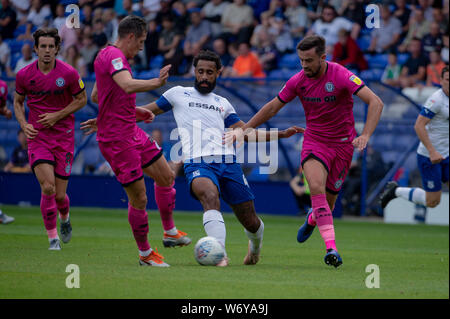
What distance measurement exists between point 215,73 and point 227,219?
28.2ft

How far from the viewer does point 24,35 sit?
23.4m

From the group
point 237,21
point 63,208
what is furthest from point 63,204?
point 237,21

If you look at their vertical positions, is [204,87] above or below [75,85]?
below

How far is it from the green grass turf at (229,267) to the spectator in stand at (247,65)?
6.15 meters

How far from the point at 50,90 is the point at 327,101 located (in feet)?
11.5

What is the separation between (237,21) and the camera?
21.7m

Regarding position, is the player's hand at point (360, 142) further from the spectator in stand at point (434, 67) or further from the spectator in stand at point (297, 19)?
the spectator in stand at point (297, 19)

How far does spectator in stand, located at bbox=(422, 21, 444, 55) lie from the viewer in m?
18.3

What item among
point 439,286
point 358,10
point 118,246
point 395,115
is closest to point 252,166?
point 395,115

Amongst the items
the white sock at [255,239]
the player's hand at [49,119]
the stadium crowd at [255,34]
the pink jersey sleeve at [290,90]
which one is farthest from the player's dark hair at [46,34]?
the stadium crowd at [255,34]

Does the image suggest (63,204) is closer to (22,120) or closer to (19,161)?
(22,120)

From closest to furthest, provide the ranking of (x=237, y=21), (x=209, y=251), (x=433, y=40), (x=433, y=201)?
(x=209, y=251) < (x=433, y=201) < (x=433, y=40) < (x=237, y=21)

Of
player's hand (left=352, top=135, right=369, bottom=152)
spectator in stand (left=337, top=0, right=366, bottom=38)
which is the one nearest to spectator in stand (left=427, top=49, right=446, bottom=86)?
spectator in stand (left=337, top=0, right=366, bottom=38)

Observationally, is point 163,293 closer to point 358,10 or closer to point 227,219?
point 227,219
